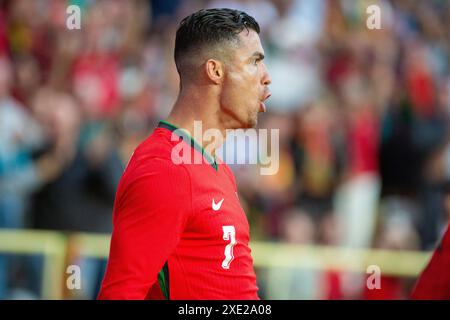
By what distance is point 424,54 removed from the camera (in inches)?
373

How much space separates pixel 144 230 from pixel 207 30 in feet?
3.08

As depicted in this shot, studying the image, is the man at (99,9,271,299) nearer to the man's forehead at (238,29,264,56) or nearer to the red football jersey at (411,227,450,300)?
the man's forehead at (238,29,264,56)

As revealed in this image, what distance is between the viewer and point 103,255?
805 cm

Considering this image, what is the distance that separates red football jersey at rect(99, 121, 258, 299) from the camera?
11.0ft

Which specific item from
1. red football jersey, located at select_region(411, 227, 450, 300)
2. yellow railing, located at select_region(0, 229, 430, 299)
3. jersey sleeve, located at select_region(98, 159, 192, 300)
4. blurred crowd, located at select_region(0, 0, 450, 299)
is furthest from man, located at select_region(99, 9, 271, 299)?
blurred crowd, located at select_region(0, 0, 450, 299)

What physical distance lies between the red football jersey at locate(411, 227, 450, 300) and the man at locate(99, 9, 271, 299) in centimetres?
108

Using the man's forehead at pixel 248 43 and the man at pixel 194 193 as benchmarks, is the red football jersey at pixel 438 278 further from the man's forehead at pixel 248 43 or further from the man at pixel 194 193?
the man's forehead at pixel 248 43

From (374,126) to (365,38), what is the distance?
1075 millimetres

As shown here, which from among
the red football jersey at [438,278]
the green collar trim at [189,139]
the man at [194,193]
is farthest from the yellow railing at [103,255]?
the green collar trim at [189,139]

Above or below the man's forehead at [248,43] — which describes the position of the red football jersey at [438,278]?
below

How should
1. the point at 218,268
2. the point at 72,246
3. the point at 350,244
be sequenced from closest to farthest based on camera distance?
the point at 218,268 → the point at 72,246 → the point at 350,244

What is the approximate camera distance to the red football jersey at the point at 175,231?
3.36m

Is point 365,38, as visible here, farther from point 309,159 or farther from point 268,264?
point 268,264

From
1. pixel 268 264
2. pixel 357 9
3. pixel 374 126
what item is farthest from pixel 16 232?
pixel 357 9
